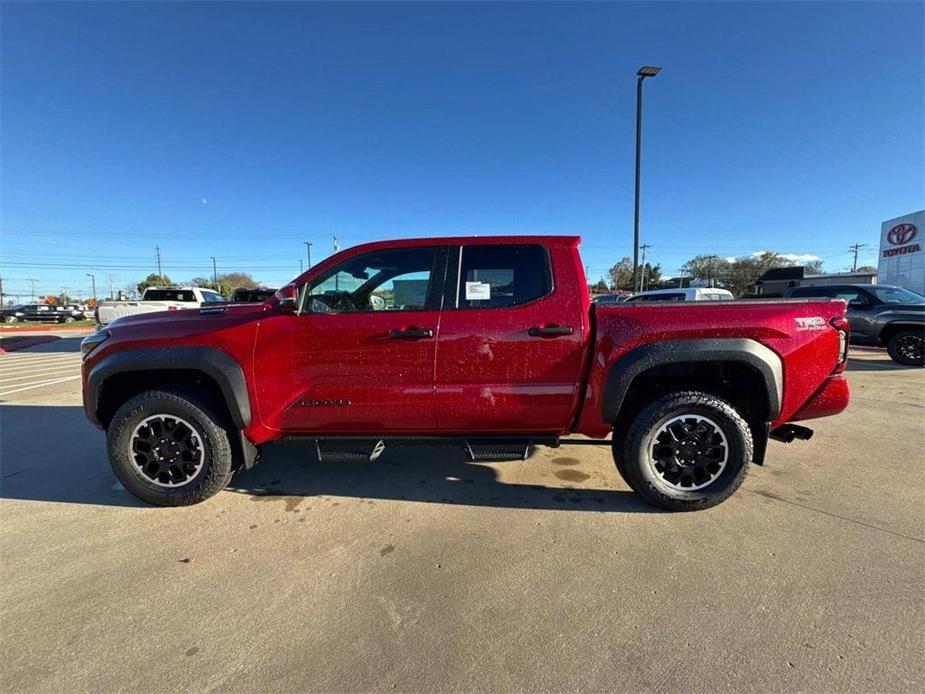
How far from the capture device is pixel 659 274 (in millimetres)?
76312

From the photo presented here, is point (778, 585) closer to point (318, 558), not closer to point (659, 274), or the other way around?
point (318, 558)

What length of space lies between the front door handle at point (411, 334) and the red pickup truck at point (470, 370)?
12 millimetres

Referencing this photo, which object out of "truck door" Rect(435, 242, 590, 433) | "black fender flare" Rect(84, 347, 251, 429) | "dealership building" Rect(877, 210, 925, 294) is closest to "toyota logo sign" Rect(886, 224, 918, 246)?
"dealership building" Rect(877, 210, 925, 294)

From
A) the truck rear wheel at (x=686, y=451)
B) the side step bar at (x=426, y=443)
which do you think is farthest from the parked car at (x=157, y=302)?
the truck rear wheel at (x=686, y=451)

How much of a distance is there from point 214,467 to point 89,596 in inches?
38.5

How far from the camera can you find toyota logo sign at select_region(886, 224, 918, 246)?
853 inches

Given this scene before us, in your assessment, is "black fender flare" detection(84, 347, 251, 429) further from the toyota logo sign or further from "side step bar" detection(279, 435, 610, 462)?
the toyota logo sign

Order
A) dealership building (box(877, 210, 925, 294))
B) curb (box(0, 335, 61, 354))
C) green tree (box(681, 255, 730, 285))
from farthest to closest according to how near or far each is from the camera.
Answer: green tree (box(681, 255, 730, 285)) → dealership building (box(877, 210, 925, 294)) → curb (box(0, 335, 61, 354))

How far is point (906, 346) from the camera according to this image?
Answer: 875cm

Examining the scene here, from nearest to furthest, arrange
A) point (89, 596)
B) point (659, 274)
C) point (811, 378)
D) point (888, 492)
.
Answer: point (89, 596) < point (811, 378) < point (888, 492) < point (659, 274)

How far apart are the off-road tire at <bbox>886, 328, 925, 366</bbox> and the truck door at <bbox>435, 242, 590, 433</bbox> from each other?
32.2ft

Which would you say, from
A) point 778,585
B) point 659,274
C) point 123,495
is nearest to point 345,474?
point 123,495

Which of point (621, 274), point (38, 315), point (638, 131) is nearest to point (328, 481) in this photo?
point (638, 131)

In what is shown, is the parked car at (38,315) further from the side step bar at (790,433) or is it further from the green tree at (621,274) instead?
the green tree at (621,274)
